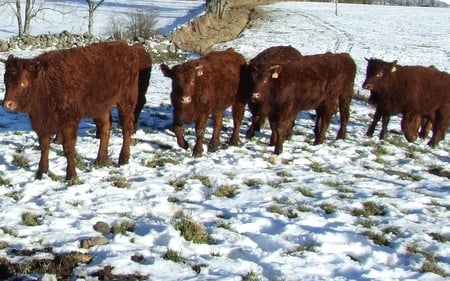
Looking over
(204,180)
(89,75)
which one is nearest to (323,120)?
(204,180)

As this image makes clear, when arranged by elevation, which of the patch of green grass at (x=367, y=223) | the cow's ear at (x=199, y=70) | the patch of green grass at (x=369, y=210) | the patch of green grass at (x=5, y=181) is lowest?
the patch of green grass at (x=5, y=181)

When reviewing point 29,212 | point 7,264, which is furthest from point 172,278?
point 29,212

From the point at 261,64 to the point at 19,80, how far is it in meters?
4.28

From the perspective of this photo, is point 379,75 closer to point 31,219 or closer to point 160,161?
point 160,161

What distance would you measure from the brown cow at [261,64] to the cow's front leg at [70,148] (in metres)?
3.49

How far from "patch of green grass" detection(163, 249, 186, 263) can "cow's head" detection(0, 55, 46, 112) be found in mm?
3401

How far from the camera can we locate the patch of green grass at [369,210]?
691 centimetres

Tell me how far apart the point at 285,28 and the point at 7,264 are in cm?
3828

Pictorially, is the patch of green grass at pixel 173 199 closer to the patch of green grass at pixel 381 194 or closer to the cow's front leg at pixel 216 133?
the patch of green grass at pixel 381 194

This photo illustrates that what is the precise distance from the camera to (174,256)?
537cm

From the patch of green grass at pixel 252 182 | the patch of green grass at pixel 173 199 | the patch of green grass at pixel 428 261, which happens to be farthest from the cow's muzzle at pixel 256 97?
the patch of green grass at pixel 428 261

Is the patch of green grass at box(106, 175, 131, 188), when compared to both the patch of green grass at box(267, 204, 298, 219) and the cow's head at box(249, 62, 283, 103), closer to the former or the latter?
the patch of green grass at box(267, 204, 298, 219)

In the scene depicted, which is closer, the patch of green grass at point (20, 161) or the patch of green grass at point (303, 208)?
the patch of green grass at point (303, 208)

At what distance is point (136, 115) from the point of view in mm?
10383
